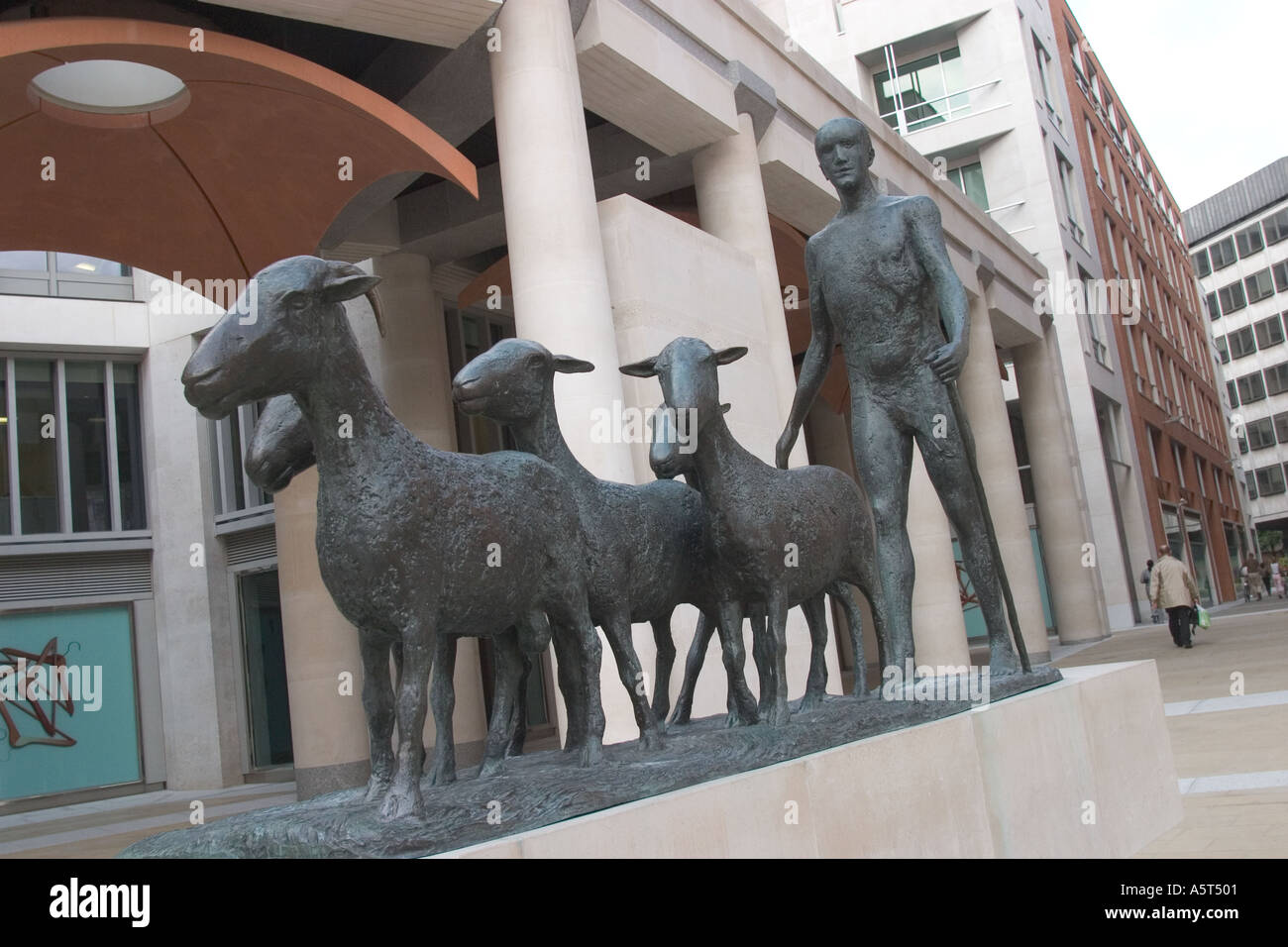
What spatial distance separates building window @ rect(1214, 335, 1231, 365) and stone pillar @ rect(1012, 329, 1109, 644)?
174ft

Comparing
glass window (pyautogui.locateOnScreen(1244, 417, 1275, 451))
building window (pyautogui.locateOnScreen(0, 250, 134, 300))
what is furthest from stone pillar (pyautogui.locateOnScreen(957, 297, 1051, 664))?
glass window (pyautogui.locateOnScreen(1244, 417, 1275, 451))

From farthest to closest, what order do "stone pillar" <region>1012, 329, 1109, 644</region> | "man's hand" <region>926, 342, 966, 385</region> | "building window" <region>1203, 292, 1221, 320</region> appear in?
"building window" <region>1203, 292, 1221, 320</region>
"stone pillar" <region>1012, 329, 1109, 644</region>
"man's hand" <region>926, 342, 966, 385</region>

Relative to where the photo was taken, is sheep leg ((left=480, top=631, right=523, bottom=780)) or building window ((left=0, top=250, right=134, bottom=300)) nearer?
sheep leg ((left=480, top=631, right=523, bottom=780))

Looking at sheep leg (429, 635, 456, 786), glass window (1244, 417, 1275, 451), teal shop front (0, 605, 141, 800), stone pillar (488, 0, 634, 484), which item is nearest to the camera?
sheep leg (429, 635, 456, 786)

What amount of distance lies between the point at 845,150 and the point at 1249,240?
255ft

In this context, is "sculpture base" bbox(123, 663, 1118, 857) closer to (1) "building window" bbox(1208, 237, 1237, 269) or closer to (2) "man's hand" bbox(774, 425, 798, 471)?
(2) "man's hand" bbox(774, 425, 798, 471)

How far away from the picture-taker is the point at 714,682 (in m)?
9.89

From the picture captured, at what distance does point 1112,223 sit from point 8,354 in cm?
3755

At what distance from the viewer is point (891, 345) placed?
5.42m

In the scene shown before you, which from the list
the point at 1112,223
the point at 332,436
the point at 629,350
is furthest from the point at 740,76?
the point at 1112,223

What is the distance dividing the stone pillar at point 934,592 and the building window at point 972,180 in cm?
1904

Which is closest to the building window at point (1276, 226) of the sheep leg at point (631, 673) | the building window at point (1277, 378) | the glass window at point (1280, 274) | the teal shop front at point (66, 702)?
the glass window at point (1280, 274)

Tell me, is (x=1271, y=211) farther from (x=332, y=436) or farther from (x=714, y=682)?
(x=332, y=436)

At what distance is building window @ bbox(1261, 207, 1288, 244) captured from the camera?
68.3 meters
